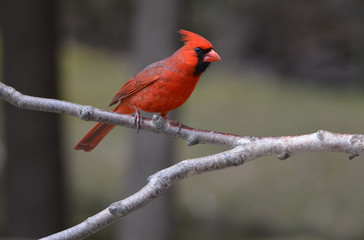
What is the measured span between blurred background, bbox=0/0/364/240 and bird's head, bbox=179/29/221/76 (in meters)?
2.25

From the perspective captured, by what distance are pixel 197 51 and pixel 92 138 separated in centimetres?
56

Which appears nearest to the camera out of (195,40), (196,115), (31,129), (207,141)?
(195,40)

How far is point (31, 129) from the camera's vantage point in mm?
5246

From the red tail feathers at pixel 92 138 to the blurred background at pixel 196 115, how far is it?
6.83 ft

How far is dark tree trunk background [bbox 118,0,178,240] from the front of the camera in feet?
13.8

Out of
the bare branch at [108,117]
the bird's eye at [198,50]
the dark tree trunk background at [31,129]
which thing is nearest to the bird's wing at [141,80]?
the bare branch at [108,117]

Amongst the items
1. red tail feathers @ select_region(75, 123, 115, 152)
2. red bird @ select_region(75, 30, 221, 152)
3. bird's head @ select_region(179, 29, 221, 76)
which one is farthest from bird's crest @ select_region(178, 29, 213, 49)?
red tail feathers @ select_region(75, 123, 115, 152)

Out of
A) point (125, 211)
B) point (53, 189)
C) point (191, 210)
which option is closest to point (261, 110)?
point (191, 210)

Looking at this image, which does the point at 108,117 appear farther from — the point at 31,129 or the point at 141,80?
the point at 31,129

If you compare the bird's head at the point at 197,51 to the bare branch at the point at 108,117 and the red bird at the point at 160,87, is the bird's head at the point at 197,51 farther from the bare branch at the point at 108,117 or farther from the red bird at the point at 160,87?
the bare branch at the point at 108,117

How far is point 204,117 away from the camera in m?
8.83

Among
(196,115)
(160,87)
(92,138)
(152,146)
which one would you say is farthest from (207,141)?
(196,115)

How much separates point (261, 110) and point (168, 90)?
7297mm

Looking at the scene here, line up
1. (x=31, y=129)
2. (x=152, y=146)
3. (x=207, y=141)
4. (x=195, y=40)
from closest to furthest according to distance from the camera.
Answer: (x=195, y=40)
(x=207, y=141)
(x=152, y=146)
(x=31, y=129)
